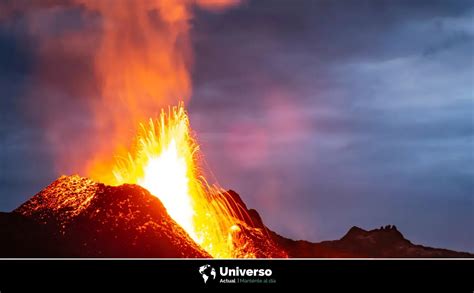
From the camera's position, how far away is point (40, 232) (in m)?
19.3

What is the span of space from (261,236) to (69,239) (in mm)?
9066

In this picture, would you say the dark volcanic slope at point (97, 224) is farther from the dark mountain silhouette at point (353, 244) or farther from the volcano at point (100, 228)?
the dark mountain silhouette at point (353, 244)
